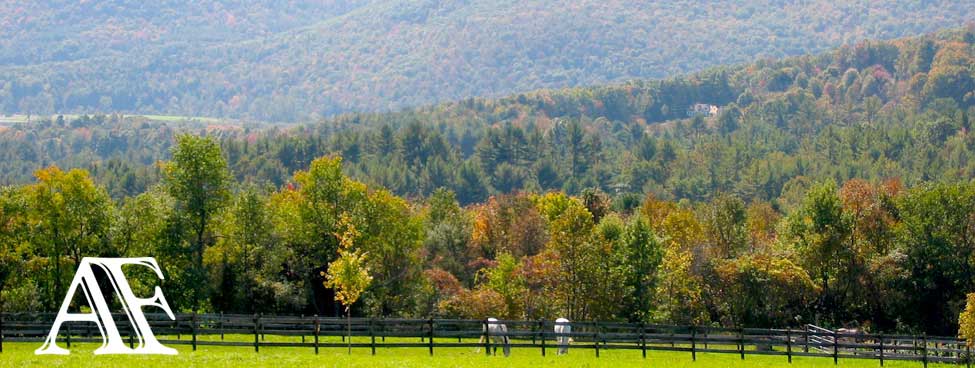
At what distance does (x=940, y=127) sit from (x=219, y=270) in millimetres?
158550

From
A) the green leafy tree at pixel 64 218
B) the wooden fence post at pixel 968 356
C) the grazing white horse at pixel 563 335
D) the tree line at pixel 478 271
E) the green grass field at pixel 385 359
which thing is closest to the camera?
the green grass field at pixel 385 359

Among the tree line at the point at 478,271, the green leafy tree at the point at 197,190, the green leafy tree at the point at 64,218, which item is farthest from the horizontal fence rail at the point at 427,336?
the green leafy tree at the point at 197,190

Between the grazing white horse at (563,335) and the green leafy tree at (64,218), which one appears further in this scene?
the green leafy tree at (64,218)

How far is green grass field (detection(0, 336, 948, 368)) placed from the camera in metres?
37.2

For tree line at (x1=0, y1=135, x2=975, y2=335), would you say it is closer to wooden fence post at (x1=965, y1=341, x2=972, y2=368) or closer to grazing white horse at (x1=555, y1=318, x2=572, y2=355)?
grazing white horse at (x1=555, y1=318, x2=572, y2=355)

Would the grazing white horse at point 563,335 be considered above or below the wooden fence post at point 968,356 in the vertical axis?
above

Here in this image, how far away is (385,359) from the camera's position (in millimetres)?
40281

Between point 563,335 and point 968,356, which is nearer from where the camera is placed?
point 563,335

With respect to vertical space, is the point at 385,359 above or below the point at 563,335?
below

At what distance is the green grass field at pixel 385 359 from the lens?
37250mm

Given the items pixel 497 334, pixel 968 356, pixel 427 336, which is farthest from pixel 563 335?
pixel 968 356

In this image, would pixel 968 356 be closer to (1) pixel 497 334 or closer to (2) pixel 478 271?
(1) pixel 497 334

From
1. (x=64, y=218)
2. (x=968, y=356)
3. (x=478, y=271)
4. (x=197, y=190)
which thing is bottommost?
(x=968, y=356)

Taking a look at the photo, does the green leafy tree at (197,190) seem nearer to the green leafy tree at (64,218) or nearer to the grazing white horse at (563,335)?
the green leafy tree at (64,218)
